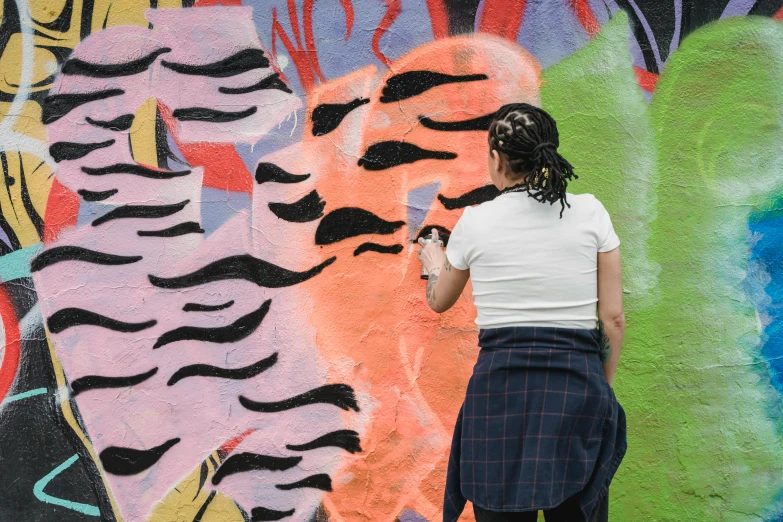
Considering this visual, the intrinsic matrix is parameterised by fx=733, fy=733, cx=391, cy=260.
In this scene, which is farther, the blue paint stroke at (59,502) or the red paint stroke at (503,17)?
the blue paint stroke at (59,502)

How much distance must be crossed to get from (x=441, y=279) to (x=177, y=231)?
1.19 m

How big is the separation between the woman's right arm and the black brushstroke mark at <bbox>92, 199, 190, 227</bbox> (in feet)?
5.31

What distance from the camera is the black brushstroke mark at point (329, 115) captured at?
2770mm

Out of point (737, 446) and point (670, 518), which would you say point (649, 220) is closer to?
point (737, 446)

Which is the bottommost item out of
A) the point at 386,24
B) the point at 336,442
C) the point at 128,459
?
the point at 336,442

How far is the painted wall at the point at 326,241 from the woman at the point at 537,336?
2.68ft

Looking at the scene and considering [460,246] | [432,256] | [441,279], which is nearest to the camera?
[460,246]

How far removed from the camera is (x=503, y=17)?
2.73m

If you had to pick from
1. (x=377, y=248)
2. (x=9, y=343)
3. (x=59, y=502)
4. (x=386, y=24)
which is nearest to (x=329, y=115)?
(x=386, y=24)

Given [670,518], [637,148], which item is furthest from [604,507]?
[637,148]

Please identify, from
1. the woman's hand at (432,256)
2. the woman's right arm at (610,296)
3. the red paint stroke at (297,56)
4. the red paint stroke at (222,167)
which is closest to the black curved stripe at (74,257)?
the red paint stroke at (222,167)

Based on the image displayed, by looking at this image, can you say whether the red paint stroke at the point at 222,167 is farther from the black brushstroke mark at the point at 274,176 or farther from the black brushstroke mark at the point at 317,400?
the black brushstroke mark at the point at 317,400

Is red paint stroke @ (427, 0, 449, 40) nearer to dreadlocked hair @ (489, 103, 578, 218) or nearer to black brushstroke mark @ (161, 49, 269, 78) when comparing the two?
black brushstroke mark @ (161, 49, 269, 78)

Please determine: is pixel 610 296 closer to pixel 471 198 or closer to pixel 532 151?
pixel 532 151
